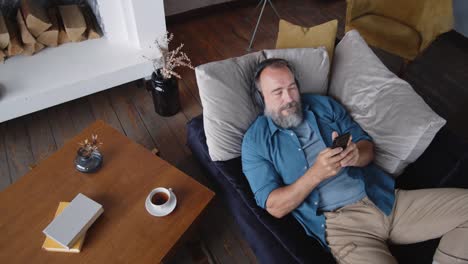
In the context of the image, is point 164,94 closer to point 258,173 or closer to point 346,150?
point 258,173

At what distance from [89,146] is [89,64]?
867 millimetres

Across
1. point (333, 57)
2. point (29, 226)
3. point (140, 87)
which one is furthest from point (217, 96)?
point (140, 87)

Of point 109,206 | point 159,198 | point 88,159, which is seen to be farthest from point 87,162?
point 159,198

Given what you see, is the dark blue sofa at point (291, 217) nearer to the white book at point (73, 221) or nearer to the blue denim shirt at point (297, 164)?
the blue denim shirt at point (297, 164)

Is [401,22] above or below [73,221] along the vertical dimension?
above

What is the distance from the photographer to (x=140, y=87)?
2328 millimetres

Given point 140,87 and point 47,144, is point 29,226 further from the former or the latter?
point 140,87

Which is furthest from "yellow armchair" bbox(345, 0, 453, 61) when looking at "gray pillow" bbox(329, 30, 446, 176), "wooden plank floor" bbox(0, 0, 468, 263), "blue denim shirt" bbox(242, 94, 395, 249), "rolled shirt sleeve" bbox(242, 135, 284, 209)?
"rolled shirt sleeve" bbox(242, 135, 284, 209)

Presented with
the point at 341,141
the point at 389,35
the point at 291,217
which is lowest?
the point at 291,217

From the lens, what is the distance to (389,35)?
7.27 ft

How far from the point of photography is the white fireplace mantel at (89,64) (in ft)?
5.98

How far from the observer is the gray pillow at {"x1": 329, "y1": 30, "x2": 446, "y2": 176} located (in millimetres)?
1274

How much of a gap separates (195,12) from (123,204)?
225 cm

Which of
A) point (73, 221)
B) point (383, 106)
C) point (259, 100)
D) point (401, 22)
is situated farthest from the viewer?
point (401, 22)
